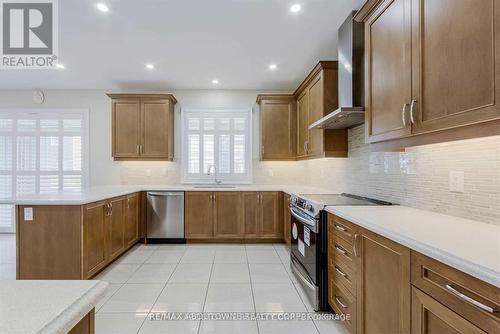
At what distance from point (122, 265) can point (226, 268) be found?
1.34 metres

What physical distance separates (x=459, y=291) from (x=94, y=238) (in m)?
3.18

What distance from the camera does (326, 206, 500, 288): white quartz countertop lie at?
3.06ft

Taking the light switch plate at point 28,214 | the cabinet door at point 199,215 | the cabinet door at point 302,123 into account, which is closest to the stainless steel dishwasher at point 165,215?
the cabinet door at point 199,215

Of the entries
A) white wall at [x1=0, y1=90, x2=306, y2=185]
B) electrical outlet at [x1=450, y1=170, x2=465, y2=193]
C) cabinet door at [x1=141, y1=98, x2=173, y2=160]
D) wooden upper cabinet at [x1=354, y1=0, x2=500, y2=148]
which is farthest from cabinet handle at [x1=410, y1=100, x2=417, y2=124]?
cabinet door at [x1=141, y1=98, x2=173, y2=160]

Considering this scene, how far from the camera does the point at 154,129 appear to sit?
4664mm

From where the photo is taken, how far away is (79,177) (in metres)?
5.11

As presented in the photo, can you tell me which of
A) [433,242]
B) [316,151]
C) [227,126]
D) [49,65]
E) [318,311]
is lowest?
[318,311]

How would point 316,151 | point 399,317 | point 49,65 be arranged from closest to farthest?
→ point 399,317
point 316,151
point 49,65

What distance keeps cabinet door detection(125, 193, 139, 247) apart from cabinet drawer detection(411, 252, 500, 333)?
3.68 m

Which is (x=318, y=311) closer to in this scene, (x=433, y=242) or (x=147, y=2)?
(x=433, y=242)

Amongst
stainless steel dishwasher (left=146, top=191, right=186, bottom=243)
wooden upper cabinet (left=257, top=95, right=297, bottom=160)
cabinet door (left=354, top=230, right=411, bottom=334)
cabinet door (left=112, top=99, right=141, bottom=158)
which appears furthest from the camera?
wooden upper cabinet (left=257, top=95, right=297, bottom=160)

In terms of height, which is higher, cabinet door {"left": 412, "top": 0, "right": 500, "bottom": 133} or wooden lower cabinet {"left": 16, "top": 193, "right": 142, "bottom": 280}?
cabinet door {"left": 412, "top": 0, "right": 500, "bottom": 133}

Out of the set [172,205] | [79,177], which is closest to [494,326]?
[172,205]

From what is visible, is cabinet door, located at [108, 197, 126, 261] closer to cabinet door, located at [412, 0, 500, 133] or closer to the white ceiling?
the white ceiling
